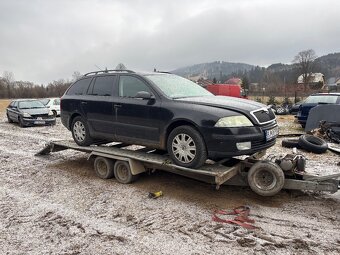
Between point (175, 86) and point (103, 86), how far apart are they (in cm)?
153

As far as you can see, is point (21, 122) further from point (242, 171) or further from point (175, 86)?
point (242, 171)

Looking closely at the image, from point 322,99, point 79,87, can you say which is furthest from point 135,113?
point 322,99

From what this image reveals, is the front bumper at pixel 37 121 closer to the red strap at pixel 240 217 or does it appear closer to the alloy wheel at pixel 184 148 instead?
the alloy wheel at pixel 184 148

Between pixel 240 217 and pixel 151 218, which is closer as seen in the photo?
pixel 240 217

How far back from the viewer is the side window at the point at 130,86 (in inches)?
229

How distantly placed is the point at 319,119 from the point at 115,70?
7.30 meters

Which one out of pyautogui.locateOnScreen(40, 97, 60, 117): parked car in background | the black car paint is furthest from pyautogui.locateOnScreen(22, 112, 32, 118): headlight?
the black car paint

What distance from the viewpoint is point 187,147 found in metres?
5.04

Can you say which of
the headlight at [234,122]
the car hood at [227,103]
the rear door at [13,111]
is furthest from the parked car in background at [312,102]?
the rear door at [13,111]

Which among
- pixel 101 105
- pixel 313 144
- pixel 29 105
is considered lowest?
pixel 313 144

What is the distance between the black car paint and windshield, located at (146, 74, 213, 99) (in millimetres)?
154

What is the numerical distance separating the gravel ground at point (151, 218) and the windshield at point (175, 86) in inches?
63.8

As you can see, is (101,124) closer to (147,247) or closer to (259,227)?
(147,247)

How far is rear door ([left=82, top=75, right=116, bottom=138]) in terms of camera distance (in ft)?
20.5
